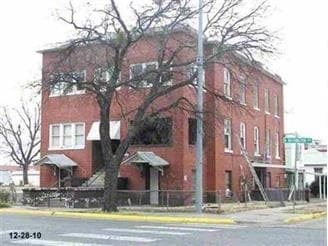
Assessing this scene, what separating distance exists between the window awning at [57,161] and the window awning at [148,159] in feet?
15.6

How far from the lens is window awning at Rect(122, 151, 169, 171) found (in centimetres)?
3412

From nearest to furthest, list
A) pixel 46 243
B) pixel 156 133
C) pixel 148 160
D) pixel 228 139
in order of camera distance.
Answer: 1. pixel 46 243
2. pixel 148 160
3. pixel 156 133
4. pixel 228 139

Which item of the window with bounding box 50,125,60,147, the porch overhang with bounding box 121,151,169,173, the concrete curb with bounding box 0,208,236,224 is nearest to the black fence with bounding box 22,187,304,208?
the porch overhang with bounding box 121,151,169,173

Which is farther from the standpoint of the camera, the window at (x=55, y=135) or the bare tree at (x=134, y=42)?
the window at (x=55, y=135)

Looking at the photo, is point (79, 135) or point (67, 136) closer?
point (79, 135)

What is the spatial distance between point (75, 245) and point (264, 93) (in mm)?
33522

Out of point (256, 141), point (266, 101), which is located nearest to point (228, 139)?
point (256, 141)

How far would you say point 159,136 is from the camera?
36.2 metres

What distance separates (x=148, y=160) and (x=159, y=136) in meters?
2.51

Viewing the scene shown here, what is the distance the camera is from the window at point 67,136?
1535 inches

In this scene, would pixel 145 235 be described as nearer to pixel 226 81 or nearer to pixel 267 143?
pixel 226 81

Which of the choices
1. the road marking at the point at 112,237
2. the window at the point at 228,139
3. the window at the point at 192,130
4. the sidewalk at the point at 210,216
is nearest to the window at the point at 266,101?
the window at the point at 228,139

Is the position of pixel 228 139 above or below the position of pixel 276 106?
below

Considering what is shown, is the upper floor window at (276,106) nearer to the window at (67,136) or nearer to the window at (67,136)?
the window at (67,136)
